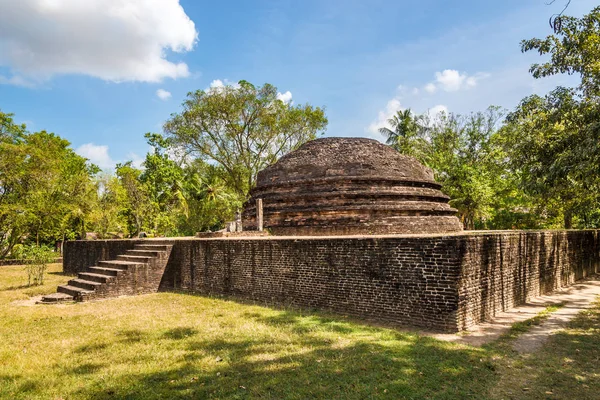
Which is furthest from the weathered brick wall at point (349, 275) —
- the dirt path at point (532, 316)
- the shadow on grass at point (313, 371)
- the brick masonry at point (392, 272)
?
the shadow on grass at point (313, 371)

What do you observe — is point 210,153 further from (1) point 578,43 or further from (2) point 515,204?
(1) point 578,43

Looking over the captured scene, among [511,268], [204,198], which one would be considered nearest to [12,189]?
[204,198]

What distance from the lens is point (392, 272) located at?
260 inches

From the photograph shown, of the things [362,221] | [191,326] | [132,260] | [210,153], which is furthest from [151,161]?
[191,326]

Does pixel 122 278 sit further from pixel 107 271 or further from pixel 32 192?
pixel 32 192

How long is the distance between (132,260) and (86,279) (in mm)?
1291

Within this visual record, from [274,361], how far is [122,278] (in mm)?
7113

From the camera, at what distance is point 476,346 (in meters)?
5.38

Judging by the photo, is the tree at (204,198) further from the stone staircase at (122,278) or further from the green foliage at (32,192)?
the stone staircase at (122,278)

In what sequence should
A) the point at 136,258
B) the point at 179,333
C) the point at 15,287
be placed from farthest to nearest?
the point at 15,287
the point at 136,258
the point at 179,333

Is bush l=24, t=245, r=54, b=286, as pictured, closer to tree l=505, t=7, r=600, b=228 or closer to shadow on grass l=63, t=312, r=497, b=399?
shadow on grass l=63, t=312, r=497, b=399

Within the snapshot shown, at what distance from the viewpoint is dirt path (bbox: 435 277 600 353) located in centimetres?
564

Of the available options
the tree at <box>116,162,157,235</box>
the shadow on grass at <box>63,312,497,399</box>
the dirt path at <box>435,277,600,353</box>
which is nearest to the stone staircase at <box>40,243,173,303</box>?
the shadow on grass at <box>63,312,497,399</box>

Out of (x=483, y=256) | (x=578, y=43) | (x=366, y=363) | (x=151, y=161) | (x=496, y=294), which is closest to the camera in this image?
(x=366, y=363)
